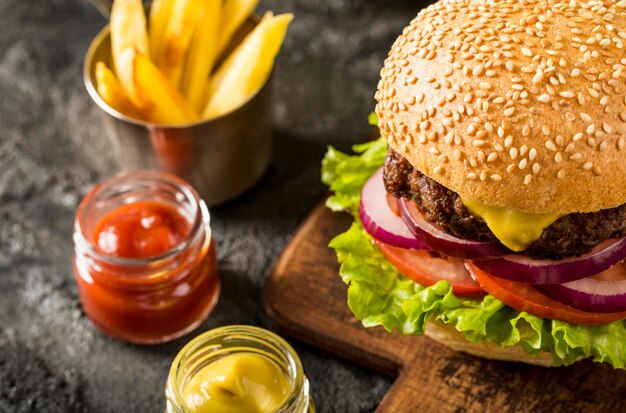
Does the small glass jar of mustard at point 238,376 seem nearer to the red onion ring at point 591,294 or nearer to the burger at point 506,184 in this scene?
the burger at point 506,184

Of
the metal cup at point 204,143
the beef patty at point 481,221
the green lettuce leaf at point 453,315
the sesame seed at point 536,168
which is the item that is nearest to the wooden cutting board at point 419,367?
the green lettuce leaf at point 453,315

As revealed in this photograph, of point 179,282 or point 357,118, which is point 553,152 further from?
point 357,118

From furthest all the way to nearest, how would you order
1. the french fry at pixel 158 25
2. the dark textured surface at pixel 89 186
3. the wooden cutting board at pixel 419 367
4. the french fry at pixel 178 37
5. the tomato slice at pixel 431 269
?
the french fry at pixel 158 25 → the french fry at pixel 178 37 → the dark textured surface at pixel 89 186 → the wooden cutting board at pixel 419 367 → the tomato slice at pixel 431 269

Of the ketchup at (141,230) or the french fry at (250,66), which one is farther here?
the french fry at (250,66)

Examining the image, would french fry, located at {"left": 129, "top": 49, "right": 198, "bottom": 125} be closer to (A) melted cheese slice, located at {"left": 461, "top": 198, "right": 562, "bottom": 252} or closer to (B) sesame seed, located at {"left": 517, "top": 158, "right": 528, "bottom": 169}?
(A) melted cheese slice, located at {"left": 461, "top": 198, "right": 562, "bottom": 252}

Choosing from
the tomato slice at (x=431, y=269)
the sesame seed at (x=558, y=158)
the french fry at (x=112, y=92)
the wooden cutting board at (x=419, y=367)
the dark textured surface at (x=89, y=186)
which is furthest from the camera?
the french fry at (x=112, y=92)

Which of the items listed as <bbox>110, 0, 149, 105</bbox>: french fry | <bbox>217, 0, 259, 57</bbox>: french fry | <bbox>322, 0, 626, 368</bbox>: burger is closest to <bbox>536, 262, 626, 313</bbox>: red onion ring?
<bbox>322, 0, 626, 368</bbox>: burger

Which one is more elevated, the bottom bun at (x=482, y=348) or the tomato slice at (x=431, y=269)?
the tomato slice at (x=431, y=269)

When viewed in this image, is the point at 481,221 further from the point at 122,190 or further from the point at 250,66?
the point at 122,190

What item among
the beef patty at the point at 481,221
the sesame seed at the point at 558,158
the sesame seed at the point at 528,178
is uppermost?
the sesame seed at the point at 558,158
